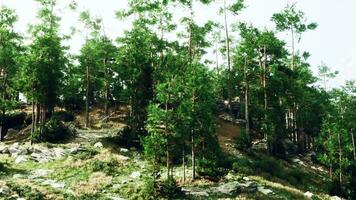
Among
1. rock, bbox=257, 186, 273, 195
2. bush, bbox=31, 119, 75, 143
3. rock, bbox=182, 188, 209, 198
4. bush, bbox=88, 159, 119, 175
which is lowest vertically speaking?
rock, bbox=257, 186, 273, 195

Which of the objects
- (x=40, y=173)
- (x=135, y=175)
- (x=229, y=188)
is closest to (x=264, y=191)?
(x=229, y=188)

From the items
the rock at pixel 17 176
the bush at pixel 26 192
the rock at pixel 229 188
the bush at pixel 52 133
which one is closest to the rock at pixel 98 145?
the bush at pixel 52 133

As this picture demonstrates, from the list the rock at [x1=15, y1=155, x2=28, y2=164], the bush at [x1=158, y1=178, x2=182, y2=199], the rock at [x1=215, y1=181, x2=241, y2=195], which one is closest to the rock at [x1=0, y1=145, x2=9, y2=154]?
the rock at [x1=15, y1=155, x2=28, y2=164]

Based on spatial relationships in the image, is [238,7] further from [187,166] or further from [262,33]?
[187,166]

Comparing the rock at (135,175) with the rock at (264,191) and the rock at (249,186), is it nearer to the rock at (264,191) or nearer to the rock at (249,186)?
the rock at (249,186)

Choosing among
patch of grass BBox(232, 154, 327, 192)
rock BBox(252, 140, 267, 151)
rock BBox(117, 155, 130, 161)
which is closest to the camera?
rock BBox(117, 155, 130, 161)

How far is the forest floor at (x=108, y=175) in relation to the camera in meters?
29.8

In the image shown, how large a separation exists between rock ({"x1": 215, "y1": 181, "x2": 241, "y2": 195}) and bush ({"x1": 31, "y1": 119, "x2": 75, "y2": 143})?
1856 cm

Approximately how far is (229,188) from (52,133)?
1992cm

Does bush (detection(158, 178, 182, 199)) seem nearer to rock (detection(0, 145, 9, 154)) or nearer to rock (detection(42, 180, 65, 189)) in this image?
rock (detection(42, 180, 65, 189))

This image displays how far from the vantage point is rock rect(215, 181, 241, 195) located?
31.5 m

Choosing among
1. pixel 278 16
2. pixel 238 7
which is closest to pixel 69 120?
pixel 238 7

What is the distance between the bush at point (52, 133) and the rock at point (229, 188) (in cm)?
1856

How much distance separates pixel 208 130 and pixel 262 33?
18286 millimetres
